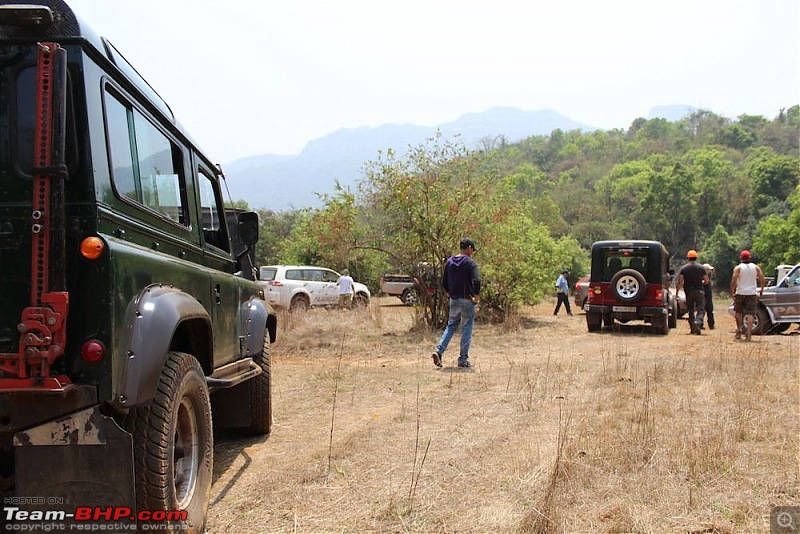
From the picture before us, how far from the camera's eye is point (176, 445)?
3.44 metres

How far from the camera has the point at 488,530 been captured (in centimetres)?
362

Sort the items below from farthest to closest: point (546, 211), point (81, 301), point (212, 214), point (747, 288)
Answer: point (546, 211), point (747, 288), point (212, 214), point (81, 301)

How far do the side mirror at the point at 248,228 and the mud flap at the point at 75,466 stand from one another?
10.4 ft

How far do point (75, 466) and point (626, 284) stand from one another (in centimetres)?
1308

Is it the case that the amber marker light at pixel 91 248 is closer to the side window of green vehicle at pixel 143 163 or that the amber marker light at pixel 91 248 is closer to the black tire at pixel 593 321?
the side window of green vehicle at pixel 143 163

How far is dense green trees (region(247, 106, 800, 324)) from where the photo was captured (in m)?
14.4

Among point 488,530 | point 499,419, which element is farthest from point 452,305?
point 488,530

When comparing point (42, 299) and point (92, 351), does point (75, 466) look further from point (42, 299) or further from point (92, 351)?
point (42, 299)

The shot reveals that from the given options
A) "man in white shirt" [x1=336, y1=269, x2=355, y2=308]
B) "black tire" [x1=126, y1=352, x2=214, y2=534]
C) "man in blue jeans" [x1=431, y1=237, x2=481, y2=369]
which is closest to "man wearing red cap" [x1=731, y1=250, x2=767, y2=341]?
"man in blue jeans" [x1=431, y1=237, x2=481, y2=369]

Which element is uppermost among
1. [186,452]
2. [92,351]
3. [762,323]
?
[92,351]

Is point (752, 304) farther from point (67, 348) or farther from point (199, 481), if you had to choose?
point (67, 348)

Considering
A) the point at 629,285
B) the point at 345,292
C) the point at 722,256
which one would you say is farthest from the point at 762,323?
the point at 722,256

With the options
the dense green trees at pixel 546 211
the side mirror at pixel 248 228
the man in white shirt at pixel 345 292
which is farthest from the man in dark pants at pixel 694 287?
the side mirror at pixel 248 228

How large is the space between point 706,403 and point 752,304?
22.2 ft
